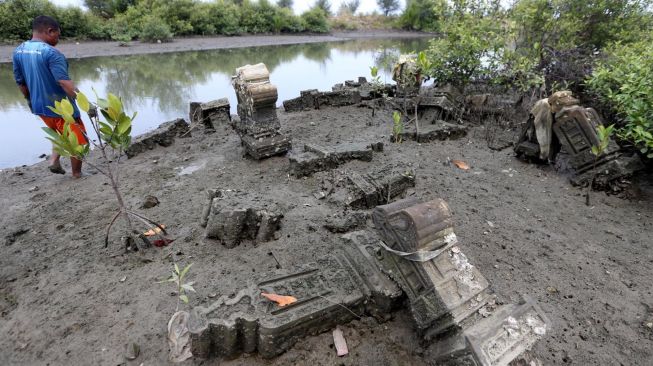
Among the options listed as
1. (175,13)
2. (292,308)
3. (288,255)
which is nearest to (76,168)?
(288,255)

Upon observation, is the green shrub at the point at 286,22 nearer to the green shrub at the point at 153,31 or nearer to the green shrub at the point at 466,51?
the green shrub at the point at 153,31

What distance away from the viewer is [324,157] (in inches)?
198

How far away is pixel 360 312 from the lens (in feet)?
8.74

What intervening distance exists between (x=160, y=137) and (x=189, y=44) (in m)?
17.3

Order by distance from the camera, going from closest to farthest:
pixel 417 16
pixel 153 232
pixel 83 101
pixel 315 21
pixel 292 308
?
pixel 292 308 < pixel 83 101 < pixel 153 232 < pixel 315 21 < pixel 417 16

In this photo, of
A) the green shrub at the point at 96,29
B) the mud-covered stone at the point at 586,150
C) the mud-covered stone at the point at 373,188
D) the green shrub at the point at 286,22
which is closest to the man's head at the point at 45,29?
the mud-covered stone at the point at 373,188

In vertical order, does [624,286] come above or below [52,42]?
below

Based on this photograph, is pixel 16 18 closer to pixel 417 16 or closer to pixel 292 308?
pixel 292 308

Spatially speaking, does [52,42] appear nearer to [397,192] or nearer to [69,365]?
[69,365]

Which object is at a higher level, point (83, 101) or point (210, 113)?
point (83, 101)

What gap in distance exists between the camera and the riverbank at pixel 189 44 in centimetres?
1662

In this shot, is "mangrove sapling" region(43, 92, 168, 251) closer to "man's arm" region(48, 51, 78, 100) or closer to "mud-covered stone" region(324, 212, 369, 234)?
"man's arm" region(48, 51, 78, 100)

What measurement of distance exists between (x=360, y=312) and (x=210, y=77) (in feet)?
39.6

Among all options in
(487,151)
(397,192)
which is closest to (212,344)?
(397,192)
